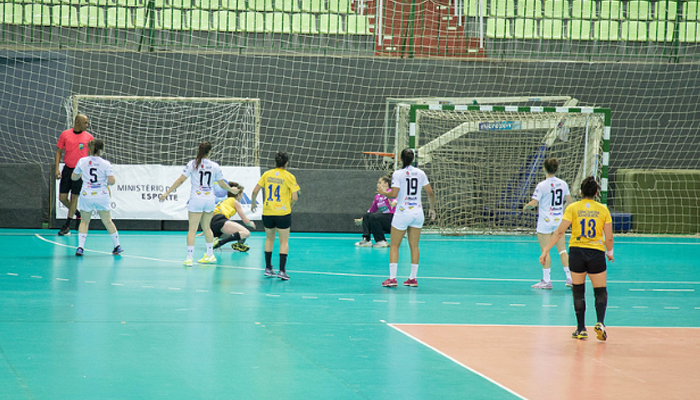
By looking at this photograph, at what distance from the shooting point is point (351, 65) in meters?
20.2

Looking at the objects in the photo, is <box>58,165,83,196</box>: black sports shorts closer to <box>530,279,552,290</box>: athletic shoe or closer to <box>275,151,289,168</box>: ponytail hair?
<box>275,151,289,168</box>: ponytail hair

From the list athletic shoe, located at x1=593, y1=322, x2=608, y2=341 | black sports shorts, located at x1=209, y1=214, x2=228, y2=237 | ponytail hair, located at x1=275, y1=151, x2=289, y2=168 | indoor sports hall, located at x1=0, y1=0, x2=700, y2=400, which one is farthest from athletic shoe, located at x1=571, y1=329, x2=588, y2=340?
black sports shorts, located at x1=209, y1=214, x2=228, y2=237

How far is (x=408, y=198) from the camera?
10.4 m

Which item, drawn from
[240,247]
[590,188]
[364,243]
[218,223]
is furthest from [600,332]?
[364,243]

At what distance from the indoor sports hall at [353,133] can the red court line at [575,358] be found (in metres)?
1.69

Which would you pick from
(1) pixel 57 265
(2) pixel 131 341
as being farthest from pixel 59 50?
(2) pixel 131 341

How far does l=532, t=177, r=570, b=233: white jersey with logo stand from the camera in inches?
416

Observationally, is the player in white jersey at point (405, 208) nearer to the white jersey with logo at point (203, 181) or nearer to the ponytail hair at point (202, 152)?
the white jersey with logo at point (203, 181)

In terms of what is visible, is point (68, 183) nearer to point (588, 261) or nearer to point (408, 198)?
point (408, 198)

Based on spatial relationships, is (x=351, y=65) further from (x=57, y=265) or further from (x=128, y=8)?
(x=57, y=265)

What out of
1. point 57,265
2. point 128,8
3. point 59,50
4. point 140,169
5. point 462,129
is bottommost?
point 57,265

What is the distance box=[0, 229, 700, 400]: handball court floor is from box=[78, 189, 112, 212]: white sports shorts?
Result: 87cm

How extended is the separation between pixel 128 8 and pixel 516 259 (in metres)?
12.6

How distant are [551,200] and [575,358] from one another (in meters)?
4.39
